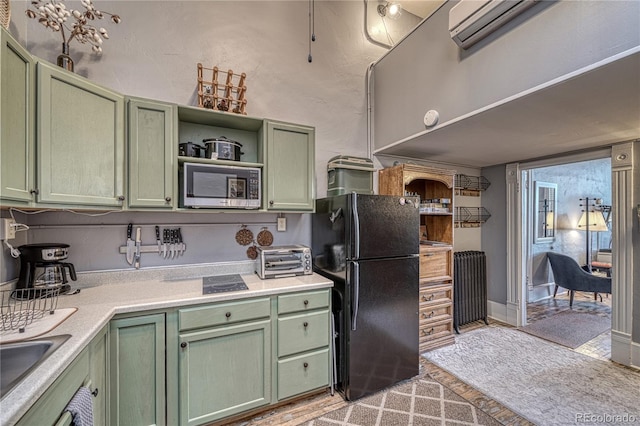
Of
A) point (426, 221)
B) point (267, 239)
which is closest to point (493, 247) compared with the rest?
point (426, 221)

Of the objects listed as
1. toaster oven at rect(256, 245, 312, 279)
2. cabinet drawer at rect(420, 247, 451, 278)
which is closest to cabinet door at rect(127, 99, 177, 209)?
toaster oven at rect(256, 245, 312, 279)

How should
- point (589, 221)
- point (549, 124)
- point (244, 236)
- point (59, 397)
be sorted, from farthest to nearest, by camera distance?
point (589, 221), point (244, 236), point (549, 124), point (59, 397)

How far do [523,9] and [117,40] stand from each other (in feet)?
9.32

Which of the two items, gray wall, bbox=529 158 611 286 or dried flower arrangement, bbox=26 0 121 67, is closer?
dried flower arrangement, bbox=26 0 121 67

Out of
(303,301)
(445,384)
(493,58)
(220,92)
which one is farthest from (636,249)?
(220,92)

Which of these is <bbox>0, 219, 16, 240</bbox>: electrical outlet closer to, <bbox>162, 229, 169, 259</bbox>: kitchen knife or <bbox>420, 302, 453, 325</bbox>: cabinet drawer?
<bbox>162, 229, 169, 259</bbox>: kitchen knife

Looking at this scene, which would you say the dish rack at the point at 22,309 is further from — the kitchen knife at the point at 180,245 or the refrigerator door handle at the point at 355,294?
the refrigerator door handle at the point at 355,294

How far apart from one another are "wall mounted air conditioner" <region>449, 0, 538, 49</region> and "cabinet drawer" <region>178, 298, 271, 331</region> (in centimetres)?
234

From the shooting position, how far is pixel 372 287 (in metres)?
2.10

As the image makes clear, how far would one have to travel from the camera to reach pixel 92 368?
4.04 ft

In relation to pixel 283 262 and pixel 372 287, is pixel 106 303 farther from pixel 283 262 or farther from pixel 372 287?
pixel 372 287

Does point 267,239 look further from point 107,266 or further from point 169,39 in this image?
point 169,39

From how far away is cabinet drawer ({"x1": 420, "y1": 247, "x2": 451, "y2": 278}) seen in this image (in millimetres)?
2732

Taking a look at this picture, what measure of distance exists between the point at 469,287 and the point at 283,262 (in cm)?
252
